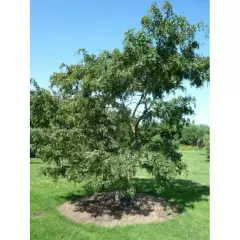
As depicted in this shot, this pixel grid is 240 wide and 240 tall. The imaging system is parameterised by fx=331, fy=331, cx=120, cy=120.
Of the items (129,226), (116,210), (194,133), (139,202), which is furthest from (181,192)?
(194,133)

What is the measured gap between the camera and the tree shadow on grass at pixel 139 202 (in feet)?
12.4

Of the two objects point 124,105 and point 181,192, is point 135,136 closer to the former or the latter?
point 124,105

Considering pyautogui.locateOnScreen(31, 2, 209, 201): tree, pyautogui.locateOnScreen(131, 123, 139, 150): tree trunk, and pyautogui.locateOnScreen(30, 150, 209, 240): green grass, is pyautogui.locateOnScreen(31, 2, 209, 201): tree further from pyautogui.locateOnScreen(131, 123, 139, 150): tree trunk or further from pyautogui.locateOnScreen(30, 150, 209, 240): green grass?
pyautogui.locateOnScreen(30, 150, 209, 240): green grass

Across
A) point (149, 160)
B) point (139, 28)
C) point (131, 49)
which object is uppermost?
point (139, 28)

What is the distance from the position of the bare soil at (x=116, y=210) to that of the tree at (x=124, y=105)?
0.40 m

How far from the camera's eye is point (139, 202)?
402cm

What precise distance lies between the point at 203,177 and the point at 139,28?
435 cm

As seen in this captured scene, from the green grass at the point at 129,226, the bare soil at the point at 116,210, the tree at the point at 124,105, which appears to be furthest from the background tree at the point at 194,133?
the tree at the point at 124,105

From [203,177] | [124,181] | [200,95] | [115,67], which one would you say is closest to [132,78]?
[115,67]

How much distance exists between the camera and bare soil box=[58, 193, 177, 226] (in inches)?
141

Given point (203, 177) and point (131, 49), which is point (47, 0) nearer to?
point (131, 49)
